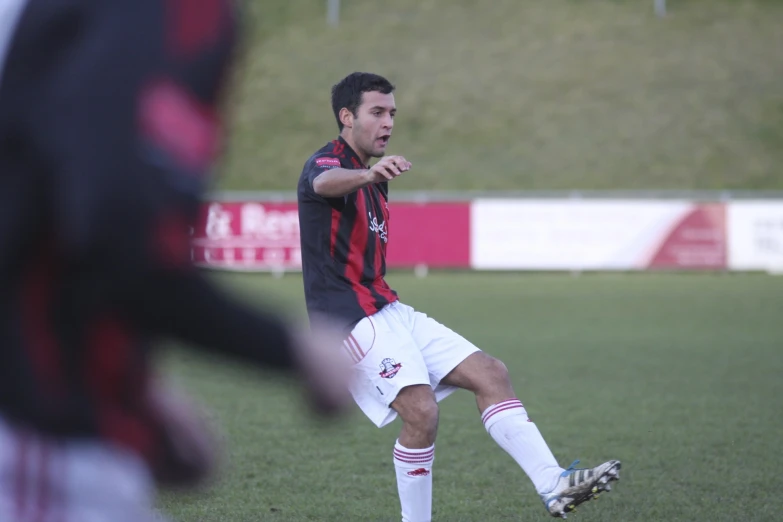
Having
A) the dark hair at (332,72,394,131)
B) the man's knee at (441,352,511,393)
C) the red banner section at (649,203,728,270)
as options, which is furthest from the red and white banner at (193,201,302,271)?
the man's knee at (441,352,511,393)

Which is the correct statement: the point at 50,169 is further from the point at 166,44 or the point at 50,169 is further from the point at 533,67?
the point at 533,67

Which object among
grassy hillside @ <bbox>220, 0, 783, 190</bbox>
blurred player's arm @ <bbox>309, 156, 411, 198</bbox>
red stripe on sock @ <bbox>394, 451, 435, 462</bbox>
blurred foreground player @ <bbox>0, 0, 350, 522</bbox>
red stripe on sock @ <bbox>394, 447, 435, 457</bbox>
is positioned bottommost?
red stripe on sock @ <bbox>394, 451, 435, 462</bbox>

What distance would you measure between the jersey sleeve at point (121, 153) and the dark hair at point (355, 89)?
3.42 meters

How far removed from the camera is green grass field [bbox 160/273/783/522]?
209 inches

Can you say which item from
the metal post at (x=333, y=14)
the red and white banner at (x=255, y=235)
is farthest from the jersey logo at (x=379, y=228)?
the metal post at (x=333, y=14)

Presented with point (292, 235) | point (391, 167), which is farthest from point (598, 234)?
point (391, 167)

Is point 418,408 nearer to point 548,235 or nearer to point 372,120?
point 372,120

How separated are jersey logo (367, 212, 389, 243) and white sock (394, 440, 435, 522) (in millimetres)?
951

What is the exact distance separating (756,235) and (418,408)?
58.7ft

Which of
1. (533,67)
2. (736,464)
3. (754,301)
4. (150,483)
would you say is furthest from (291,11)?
(150,483)

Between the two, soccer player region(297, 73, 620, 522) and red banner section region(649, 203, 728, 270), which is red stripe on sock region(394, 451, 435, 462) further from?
red banner section region(649, 203, 728, 270)

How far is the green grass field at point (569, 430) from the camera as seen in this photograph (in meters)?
5.32

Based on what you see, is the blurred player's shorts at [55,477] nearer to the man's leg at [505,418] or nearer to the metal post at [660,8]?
the man's leg at [505,418]

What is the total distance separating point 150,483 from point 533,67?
37318 millimetres
